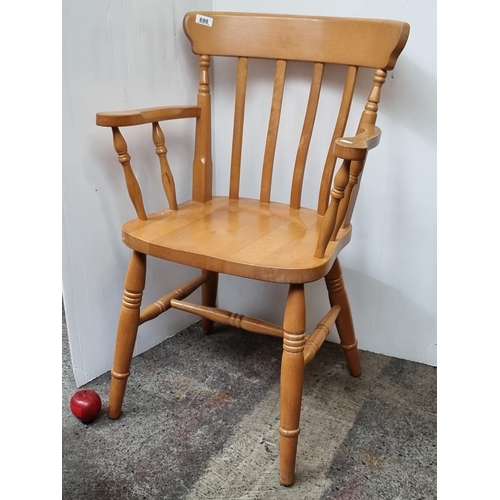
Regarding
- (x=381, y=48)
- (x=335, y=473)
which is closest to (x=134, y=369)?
(x=335, y=473)

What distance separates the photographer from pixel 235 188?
1.20 meters

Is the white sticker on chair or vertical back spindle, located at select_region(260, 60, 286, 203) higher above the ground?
the white sticker on chair

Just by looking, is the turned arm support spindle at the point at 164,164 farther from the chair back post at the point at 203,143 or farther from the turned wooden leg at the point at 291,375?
the turned wooden leg at the point at 291,375

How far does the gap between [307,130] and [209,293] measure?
486 mm

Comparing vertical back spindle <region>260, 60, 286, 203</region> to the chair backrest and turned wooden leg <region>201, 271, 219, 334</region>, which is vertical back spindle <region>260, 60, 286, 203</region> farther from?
turned wooden leg <region>201, 271, 219, 334</region>

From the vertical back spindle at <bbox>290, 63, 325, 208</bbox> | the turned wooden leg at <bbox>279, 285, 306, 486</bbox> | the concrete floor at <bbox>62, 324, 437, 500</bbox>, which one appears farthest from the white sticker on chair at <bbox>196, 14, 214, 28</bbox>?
the concrete floor at <bbox>62, 324, 437, 500</bbox>

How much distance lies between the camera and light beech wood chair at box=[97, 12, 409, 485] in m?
0.86

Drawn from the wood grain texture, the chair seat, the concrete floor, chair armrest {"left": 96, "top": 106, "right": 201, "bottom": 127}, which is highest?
the wood grain texture

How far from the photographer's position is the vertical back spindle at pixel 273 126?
1.10 m

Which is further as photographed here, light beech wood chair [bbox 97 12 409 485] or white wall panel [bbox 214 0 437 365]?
white wall panel [bbox 214 0 437 365]

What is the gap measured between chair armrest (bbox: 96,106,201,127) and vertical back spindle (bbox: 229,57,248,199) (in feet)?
0.29

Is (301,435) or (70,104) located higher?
(70,104)

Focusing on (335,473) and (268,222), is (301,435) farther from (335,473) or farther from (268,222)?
(268,222)

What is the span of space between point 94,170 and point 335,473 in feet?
2.45
